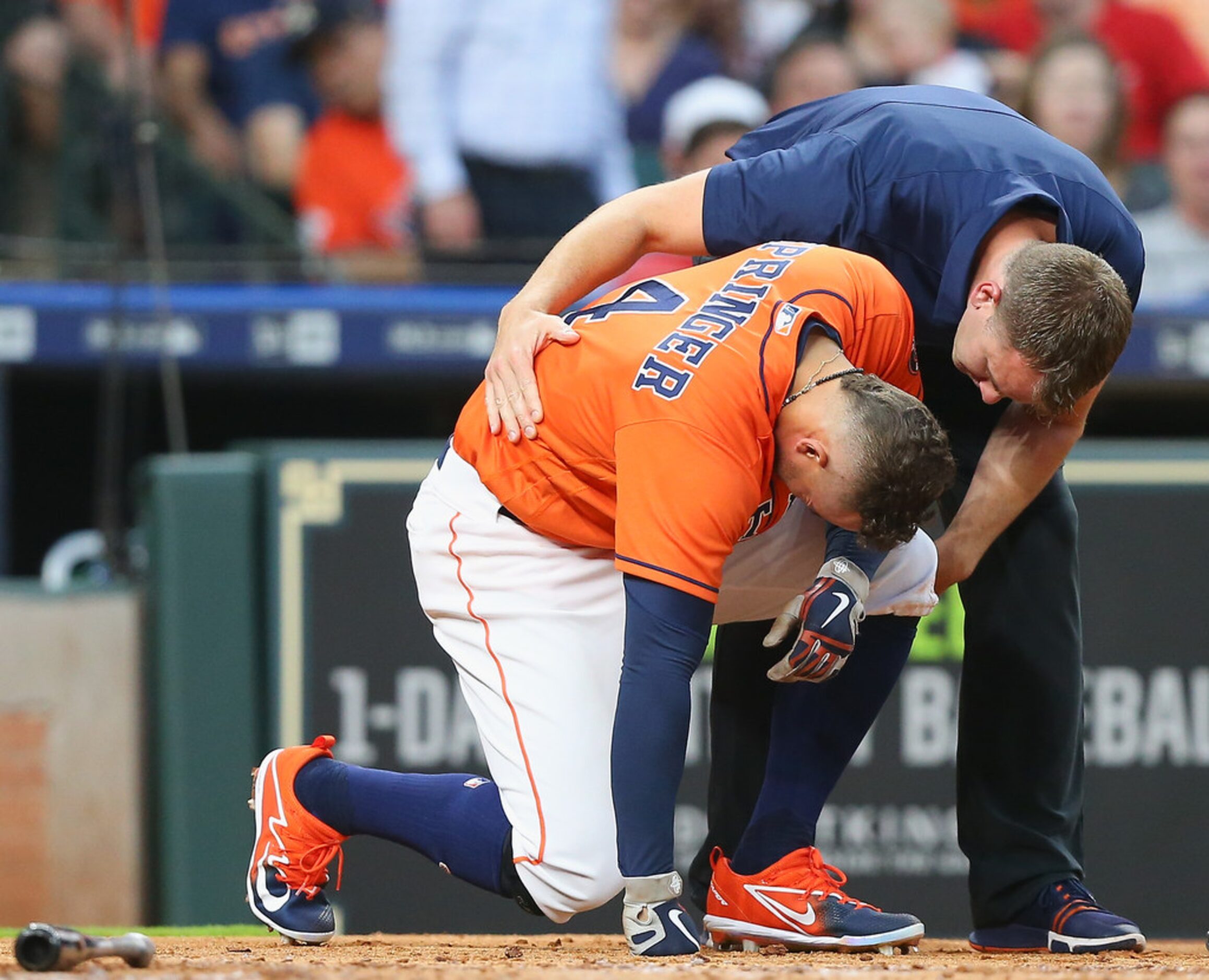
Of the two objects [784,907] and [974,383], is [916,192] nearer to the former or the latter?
[974,383]

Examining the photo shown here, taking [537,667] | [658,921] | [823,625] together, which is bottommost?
[658,921]

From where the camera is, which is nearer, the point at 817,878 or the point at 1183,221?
the point at 817,878

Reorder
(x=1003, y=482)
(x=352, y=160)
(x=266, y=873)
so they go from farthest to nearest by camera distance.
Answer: (x=352, y=160)
(x=1003, y=482)
(x=266, y=873)

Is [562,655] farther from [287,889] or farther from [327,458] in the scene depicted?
[327,458]

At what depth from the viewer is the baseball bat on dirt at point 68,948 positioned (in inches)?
89.7

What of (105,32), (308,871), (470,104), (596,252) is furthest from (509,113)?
(308,871)

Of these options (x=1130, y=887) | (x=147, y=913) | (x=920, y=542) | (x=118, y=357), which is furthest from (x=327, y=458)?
(x=1130, y=887)

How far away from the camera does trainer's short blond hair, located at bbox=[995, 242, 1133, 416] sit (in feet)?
8.59

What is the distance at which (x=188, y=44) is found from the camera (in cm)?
607

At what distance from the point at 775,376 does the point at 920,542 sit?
1.65 feet

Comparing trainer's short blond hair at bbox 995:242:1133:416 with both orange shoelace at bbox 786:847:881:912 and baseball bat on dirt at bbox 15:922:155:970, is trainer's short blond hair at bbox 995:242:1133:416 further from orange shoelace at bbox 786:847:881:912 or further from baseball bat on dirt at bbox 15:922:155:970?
baseball bat on dirt at bbox 15:922:155:970

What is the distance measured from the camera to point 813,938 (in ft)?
9.42

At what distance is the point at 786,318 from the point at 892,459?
0.96 feet

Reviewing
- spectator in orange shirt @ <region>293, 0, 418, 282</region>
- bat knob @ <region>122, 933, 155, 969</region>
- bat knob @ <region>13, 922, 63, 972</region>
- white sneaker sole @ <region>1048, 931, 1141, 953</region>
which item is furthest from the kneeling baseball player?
spectator in orange shirt @ <region>293, 0, 418, 282</region>
